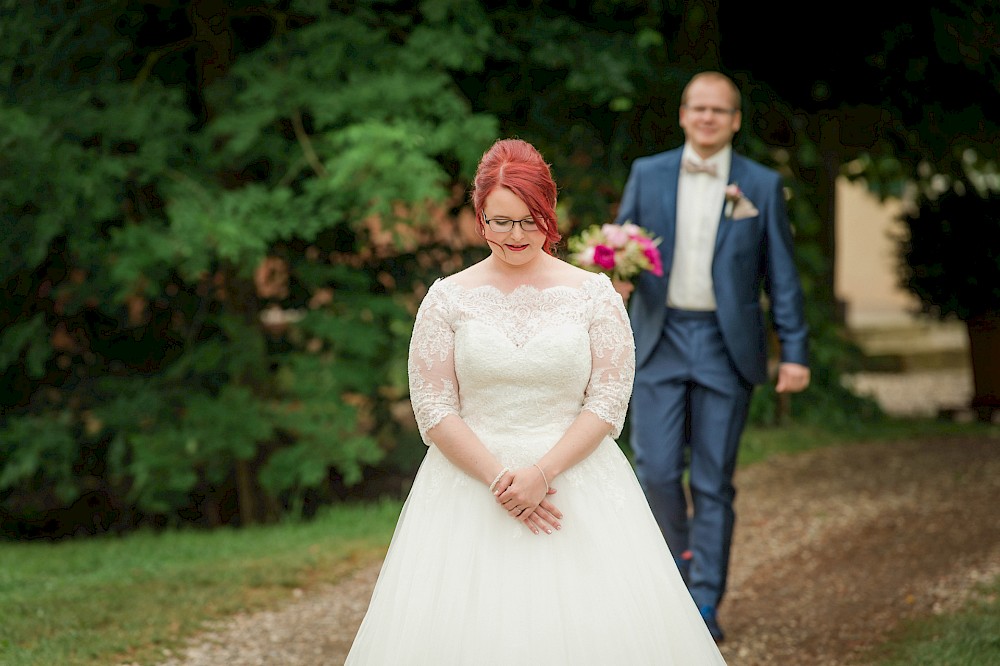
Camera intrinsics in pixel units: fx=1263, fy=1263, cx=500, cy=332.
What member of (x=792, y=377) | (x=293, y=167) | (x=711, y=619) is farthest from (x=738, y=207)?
(x=293, y=167)

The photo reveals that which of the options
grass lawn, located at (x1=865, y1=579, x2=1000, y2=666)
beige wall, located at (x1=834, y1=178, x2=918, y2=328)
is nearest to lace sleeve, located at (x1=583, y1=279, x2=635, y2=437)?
grass lawn, located at (x1=865, y1=579, x2=1000, y2=666)

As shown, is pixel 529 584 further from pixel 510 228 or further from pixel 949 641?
pixel 949 641

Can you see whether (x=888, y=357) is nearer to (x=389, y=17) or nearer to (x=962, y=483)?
(x=962, y=483)

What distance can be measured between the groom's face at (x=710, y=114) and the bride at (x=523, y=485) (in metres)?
1.71

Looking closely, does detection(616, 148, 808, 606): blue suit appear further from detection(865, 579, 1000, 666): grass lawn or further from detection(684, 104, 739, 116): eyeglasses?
detection(865, 579, 1000, 666): grass lawn

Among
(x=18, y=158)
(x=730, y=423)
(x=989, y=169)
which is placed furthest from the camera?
(x=989, y=169)

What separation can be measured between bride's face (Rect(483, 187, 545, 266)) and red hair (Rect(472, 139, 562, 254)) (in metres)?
0.02

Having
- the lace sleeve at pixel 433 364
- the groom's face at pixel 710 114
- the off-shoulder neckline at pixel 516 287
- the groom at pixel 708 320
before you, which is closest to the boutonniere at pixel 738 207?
the groom at pixel 708 320

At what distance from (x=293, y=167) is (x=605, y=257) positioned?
13.2 ft

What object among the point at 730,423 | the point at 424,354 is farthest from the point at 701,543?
the point at 424,354

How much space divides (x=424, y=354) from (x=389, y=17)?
17.7 feet

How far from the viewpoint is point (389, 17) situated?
8.41 m

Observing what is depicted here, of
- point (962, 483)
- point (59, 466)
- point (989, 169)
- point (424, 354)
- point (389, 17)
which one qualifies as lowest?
point (962, 483)

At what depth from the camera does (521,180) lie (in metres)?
3.41
